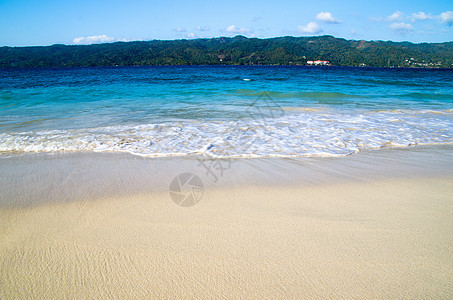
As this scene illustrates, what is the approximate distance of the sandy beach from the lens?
194cm

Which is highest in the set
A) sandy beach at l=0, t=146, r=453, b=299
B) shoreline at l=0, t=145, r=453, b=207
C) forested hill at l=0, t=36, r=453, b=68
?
forested hill at l=0, t=36, r=453, b=68

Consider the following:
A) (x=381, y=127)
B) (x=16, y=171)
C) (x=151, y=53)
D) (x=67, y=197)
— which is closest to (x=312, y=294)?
(x=67, y=197)

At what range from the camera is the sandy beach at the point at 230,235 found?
6.37ft

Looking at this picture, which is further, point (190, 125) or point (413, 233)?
point (190, 125)

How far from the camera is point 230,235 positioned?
2502 millimetres

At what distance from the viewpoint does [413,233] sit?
2.55m

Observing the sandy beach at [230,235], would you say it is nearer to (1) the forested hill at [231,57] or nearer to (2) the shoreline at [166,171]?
(2) the shoreline at [166,171]

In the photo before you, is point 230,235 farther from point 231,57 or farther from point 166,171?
point 231,57

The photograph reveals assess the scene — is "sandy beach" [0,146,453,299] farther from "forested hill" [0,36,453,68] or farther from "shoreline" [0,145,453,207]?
"forested hill" [0,36,453,68]

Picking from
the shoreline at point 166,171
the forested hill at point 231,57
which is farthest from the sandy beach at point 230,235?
the forested hill at point 231,57

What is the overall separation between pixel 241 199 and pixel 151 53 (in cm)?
11002

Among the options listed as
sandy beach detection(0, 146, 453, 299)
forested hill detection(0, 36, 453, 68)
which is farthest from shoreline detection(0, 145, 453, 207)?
forested hill detection(0, 36, 453, 68)

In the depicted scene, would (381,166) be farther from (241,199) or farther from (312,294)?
(312,294)

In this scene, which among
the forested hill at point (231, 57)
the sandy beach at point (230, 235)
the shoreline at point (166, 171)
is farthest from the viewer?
the forested hill at point (231, 57)
